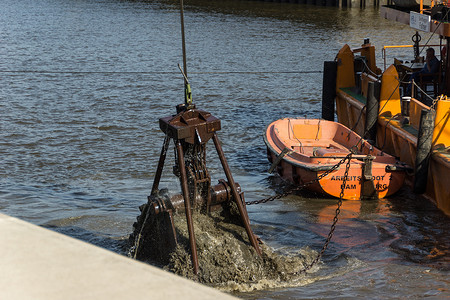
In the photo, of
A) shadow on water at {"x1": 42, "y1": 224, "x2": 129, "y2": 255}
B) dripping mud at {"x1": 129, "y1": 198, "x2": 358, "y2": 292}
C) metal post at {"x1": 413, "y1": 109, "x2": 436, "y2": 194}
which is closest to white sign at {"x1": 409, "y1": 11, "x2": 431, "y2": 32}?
metal post at {"x1": 413, "y1": 109, "x2": 436, "y2": 194}

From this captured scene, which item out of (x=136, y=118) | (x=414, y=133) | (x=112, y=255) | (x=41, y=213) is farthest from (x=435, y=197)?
(x=136, y=118)

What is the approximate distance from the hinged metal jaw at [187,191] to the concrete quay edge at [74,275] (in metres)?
3.26

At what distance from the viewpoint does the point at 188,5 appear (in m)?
52.6

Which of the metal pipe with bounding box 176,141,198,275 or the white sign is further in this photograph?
the white sign

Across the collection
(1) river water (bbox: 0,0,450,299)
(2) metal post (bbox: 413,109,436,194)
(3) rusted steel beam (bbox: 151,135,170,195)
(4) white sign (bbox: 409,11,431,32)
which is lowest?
(1) river water (bbox: 0,0,450,299)

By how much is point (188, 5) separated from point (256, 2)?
6.21 meters

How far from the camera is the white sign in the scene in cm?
1320

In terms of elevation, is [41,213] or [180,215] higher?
[180,215]

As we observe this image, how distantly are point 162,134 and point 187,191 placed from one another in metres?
10.4

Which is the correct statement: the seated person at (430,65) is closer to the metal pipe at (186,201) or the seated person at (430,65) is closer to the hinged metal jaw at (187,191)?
the hinged metal jaw at (187,191)

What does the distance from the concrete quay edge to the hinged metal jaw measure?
3.26 meters

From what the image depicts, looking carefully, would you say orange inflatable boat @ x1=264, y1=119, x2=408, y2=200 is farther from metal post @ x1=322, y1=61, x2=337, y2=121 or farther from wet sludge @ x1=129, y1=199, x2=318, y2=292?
wet sludge @ x1=129, y1=199, x2=318, y2=292

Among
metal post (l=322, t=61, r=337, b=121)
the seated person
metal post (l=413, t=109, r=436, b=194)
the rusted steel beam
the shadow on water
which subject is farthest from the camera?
metal post (l=322, t=61, r=337, b=121)

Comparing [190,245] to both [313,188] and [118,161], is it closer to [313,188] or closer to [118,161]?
[313,188]
